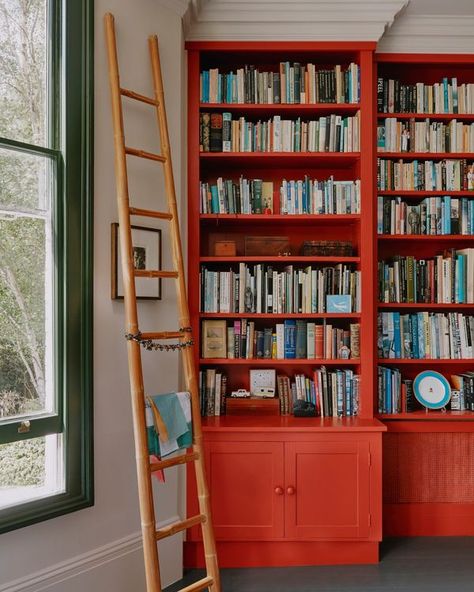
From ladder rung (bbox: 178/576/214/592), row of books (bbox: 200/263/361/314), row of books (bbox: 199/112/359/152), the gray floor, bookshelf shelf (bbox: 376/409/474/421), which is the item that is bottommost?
the gray floor

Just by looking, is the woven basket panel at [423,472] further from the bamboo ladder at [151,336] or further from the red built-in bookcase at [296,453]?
the bamboo ladder at [151,336]

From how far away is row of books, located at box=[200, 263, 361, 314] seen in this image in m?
3.55

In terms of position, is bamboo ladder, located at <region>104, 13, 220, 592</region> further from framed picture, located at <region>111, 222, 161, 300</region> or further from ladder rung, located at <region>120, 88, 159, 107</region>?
framed picture, located at <region>111, 222, 161, 300</region>

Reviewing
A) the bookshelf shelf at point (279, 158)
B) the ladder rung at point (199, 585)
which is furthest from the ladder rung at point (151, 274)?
the ladder rung at point (199, 585)

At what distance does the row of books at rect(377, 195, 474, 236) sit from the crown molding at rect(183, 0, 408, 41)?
3.32ft

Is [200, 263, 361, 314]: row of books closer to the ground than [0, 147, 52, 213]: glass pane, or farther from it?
closer to the ground

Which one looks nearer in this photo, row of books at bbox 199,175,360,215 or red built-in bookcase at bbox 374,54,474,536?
row of books at bbox 199,175,360,215

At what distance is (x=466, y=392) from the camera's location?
3748mm

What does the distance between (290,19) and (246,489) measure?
2.68 metres

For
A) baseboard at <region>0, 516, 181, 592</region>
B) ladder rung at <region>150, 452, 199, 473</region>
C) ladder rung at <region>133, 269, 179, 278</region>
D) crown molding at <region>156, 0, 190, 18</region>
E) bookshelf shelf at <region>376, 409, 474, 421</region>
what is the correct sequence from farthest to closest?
bookshelf shelf at <region>376, 409, 474, 421</region>, crown molding at <region>156, 0, 190, 18</region>, ladder rung at <region>133, 269, 179, 278</region>, ladder rung at <region>150, 452, 199, 473</region>, baseboard at <region>0, 516, 181, 592</region>

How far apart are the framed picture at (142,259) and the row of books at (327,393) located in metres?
1.10

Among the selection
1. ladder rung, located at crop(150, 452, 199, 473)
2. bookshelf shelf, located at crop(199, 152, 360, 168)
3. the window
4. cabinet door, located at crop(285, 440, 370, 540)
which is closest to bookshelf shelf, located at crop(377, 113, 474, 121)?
bookshelf shelf, located at crop(199, 152, 360, 168)

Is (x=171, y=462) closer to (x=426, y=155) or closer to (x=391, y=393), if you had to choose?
(x=391, y=393)

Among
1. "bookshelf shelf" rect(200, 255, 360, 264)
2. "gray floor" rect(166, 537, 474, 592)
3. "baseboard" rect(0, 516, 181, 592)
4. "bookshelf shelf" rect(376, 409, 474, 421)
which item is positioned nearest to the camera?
"baseboard" rect(0, 516, 181, 592)
